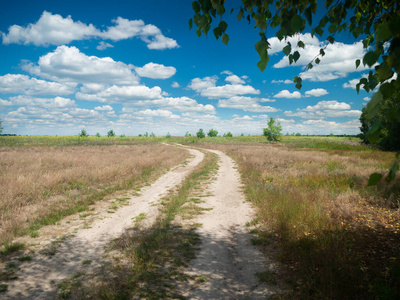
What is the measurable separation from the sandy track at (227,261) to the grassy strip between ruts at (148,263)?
0.28m

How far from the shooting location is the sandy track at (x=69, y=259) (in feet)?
13.1

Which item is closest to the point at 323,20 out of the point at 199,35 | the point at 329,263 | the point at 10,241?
the point at 199,35

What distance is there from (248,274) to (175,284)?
1.46 meters

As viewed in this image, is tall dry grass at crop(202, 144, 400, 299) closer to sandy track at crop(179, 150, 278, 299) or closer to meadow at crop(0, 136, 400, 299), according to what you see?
meadow at crop(0, 136, 400, 299)

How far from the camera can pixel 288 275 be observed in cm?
412

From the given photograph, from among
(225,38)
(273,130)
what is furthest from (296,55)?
(273,130)

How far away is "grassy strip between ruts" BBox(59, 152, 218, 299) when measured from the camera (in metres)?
3.82

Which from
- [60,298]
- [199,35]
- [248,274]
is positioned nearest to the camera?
[199,35]

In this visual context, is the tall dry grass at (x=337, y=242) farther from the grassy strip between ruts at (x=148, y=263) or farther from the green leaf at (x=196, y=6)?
the green leaf at (x=196, y=6)

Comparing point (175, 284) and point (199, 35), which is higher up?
point (199, 35)

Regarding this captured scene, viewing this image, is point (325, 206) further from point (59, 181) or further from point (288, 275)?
point (59, 181)

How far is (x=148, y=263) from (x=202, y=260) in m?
1.18

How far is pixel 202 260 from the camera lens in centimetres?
489

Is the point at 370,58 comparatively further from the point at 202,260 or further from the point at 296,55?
the point at 202,260
